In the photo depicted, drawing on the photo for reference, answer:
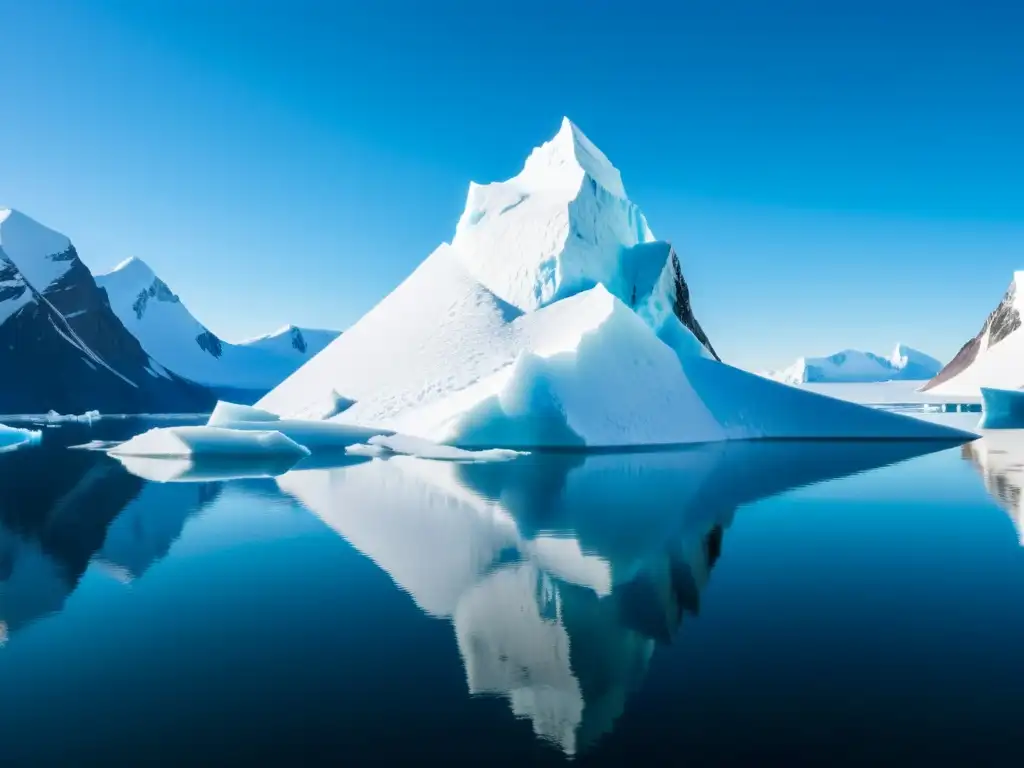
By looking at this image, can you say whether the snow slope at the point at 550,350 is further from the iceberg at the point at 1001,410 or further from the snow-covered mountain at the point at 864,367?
the snow-covered mountain at the point at 864,367

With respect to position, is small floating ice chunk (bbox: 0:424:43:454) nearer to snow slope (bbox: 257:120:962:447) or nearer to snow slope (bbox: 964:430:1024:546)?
snow slope (bbox: 257:120:962:447)

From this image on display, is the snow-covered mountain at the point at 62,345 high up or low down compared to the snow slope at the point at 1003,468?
up

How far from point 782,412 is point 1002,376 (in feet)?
185

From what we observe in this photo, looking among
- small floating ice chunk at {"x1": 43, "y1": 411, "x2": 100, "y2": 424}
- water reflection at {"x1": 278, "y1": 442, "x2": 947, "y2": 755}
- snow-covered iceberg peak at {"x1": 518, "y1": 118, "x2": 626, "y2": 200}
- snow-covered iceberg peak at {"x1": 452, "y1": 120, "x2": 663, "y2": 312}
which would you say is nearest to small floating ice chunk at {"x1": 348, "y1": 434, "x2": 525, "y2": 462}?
water reflection at {"x1": 278, "y1": 442, "x2": 947, "y2": 755}

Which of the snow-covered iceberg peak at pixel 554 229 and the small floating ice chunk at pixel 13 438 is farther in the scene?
the snow-covered iceberg peak at pixel 554 229

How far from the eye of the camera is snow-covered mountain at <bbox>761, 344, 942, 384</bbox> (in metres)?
162

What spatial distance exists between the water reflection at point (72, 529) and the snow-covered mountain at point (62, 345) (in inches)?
2735

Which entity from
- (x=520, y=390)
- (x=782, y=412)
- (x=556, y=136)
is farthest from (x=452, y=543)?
(x=556, y=136)

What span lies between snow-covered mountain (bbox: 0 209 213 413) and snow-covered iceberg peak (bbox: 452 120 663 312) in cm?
6396

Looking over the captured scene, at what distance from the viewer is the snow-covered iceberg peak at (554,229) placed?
24.8 meters

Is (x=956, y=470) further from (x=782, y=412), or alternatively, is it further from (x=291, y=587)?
(x=291, y=587)

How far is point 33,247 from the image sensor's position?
293 feet

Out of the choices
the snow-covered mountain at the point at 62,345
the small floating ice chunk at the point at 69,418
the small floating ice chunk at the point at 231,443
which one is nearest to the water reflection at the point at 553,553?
the small floating ice chunk at the point at 231,443

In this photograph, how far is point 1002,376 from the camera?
213 ft
